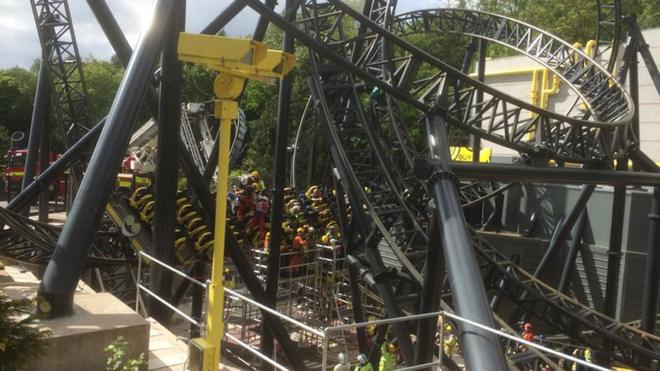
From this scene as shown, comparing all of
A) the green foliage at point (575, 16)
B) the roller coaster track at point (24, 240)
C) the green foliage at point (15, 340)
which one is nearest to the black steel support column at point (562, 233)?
the roller coaster track at point (24, 240)

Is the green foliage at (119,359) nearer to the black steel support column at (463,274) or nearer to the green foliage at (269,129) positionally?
the black steel support column at (463,274)

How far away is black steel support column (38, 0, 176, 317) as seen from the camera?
13.3 feet

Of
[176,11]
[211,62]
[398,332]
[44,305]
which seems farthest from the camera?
[398,332]

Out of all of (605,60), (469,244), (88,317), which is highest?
(605,60)

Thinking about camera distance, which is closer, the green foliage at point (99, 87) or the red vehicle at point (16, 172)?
the red vehicle at point (16, 172)

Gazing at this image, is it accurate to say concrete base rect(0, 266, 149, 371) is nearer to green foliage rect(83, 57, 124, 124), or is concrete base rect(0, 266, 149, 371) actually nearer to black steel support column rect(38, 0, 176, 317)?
black steel support column rect(38, 0, 176, 317)

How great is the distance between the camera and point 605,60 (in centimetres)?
1809

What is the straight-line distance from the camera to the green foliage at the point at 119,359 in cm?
334

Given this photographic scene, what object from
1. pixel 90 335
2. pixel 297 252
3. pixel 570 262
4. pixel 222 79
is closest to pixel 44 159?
pixel 297 252

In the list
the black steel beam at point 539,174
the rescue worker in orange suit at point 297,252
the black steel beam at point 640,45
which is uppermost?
the black steel beam at point 640,45

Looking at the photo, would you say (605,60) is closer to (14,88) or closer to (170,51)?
(170,51)

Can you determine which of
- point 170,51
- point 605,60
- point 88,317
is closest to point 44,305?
point 88,317

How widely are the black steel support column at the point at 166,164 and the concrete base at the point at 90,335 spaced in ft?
4.05

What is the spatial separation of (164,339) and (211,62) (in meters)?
2.55
